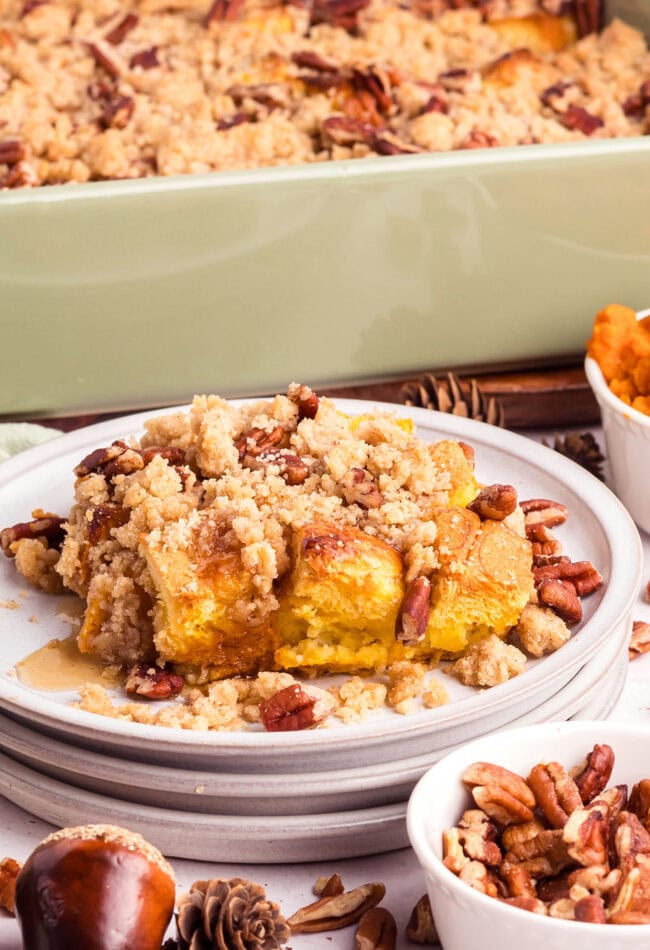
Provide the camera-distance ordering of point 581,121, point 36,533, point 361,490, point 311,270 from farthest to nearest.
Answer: point 581,121, point 311,270, point 36,533, point 361,490

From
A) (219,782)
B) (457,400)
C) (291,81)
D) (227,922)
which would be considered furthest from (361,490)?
(291,81)

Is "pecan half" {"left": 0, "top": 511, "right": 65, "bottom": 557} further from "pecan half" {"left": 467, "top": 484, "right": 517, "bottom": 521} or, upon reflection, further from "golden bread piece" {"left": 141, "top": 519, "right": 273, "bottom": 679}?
"pecan half" {"left": 467, "top": 484, "right": 517, "bottom": 521}

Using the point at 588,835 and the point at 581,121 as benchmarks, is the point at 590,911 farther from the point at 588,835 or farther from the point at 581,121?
the point at 581,121

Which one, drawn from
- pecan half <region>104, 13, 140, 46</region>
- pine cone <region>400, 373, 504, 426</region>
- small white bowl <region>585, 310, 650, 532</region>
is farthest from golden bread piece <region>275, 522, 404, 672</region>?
pecan half <region>104, 13, 140, 46</region>

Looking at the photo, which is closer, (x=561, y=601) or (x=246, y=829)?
(x=246, y=829)

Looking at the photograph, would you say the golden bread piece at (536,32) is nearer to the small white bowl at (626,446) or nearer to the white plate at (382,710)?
the small white bowl at (626,446)

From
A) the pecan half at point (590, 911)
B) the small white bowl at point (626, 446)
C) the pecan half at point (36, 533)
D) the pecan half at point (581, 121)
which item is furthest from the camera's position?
the pecan half at point (581, 121)

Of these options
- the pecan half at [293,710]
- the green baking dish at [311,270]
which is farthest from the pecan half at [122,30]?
the pecan half at [293,710]
